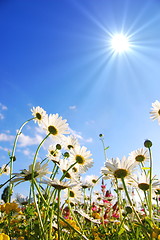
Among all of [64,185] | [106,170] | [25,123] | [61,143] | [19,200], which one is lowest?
[64,185]

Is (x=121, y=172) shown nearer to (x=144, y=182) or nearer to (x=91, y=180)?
(x=144, y=182)

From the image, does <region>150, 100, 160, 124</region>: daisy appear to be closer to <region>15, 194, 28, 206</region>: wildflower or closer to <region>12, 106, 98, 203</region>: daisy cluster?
<region>12, 106, 98, 203</region>: daisy cluster

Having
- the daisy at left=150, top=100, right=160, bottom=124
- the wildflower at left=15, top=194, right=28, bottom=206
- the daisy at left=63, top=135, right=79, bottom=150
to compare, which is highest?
the daisy at left=150, top=100, right=160, bottom=124

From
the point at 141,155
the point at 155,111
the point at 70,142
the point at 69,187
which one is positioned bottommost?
the point at 69,187

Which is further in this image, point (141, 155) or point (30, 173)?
point (141, 155)

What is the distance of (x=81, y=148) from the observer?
5.39 feet

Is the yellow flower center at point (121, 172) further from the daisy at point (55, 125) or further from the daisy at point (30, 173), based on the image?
the daisy at point (55, 125)

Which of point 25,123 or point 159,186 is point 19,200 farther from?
point 159,186

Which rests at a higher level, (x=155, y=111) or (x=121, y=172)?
(x=155, y=111)

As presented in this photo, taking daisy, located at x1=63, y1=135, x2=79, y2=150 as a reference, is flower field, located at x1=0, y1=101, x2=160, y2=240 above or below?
below

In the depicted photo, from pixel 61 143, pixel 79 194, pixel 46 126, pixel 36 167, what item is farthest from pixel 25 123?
pixel 36 167

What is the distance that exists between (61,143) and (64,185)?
0.91 m

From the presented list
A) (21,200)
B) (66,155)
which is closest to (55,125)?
(66,155)

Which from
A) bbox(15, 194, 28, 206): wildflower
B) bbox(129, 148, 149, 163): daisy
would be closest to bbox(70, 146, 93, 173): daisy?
bbox(129, 148, 149, 163): daisy
